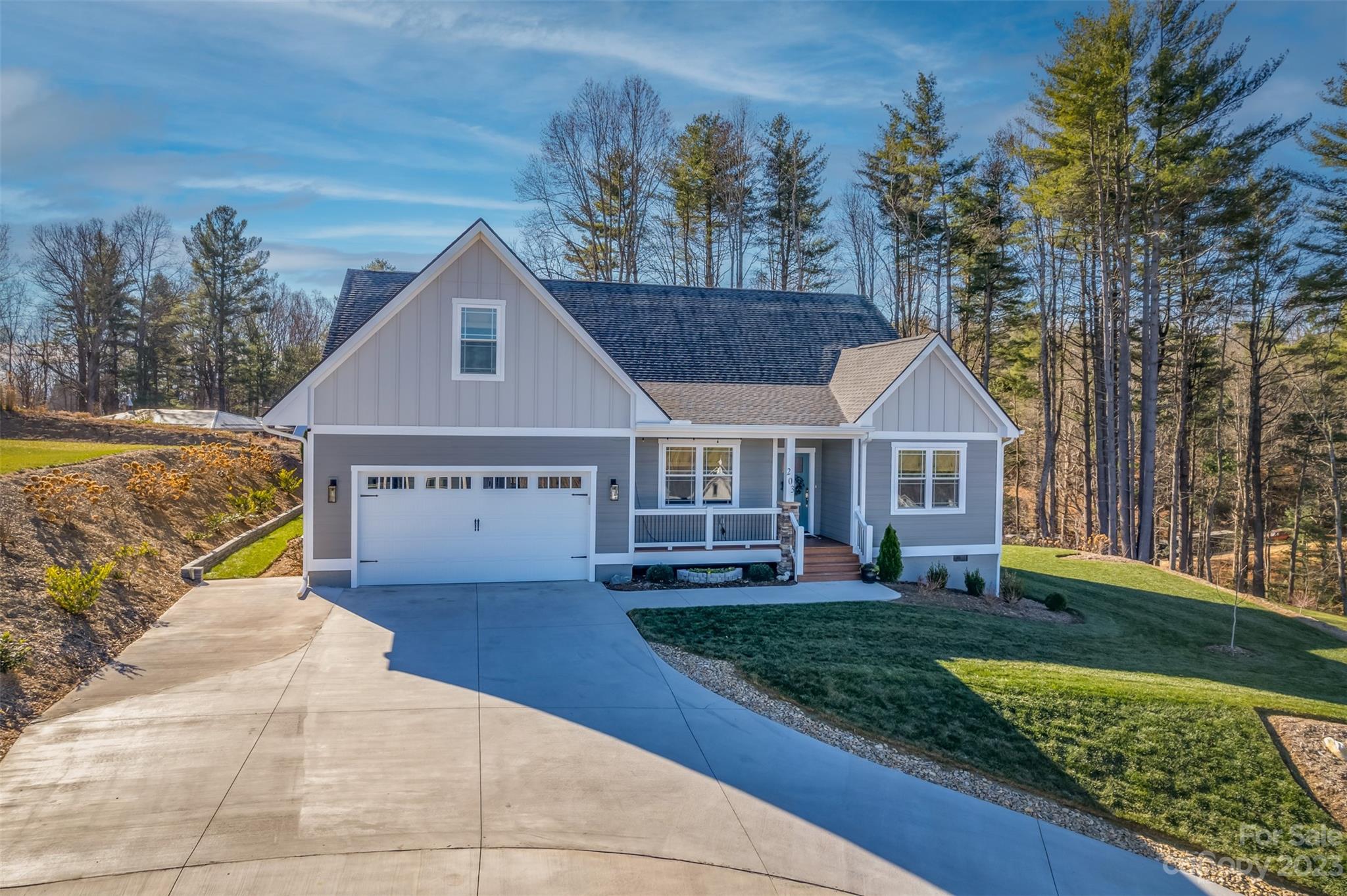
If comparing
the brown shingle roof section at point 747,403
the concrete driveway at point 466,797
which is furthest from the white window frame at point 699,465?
the concrete driveway at point 466,797

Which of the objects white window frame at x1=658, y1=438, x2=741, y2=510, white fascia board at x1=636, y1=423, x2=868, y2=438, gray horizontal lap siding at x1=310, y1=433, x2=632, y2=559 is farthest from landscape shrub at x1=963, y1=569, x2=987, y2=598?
gray horizontal lap siding at x1=310, y1=433, x2=632, y2=559

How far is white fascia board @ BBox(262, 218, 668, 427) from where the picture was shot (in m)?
11.9

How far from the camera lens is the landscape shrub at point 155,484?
13797 mm

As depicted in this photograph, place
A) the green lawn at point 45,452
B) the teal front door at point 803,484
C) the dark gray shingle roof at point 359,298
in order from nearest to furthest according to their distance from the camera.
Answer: the green lawn at point 45,452, the dark gray shingle roof at point 359,298, the teal front door at point 803,484

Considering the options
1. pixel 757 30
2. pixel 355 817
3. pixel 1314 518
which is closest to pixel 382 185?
pixel 757 30

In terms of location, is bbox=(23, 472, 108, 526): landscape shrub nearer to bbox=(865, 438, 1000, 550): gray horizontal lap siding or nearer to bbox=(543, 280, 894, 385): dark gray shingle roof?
bbox=(543, 280, 894, 385): dark gray shingle roof

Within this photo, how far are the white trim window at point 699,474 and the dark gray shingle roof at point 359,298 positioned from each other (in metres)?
6.31

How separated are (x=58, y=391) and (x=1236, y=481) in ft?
199

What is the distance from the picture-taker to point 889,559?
14297mm

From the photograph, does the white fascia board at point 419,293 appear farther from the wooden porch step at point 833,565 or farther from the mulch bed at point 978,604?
the mulch bed at point 978,604

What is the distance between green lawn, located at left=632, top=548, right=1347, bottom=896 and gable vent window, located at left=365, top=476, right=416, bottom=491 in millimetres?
4733

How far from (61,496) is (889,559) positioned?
1442 cm

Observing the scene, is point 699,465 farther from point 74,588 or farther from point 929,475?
point 74,588

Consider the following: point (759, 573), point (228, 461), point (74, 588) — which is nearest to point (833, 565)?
point (759, 573)
